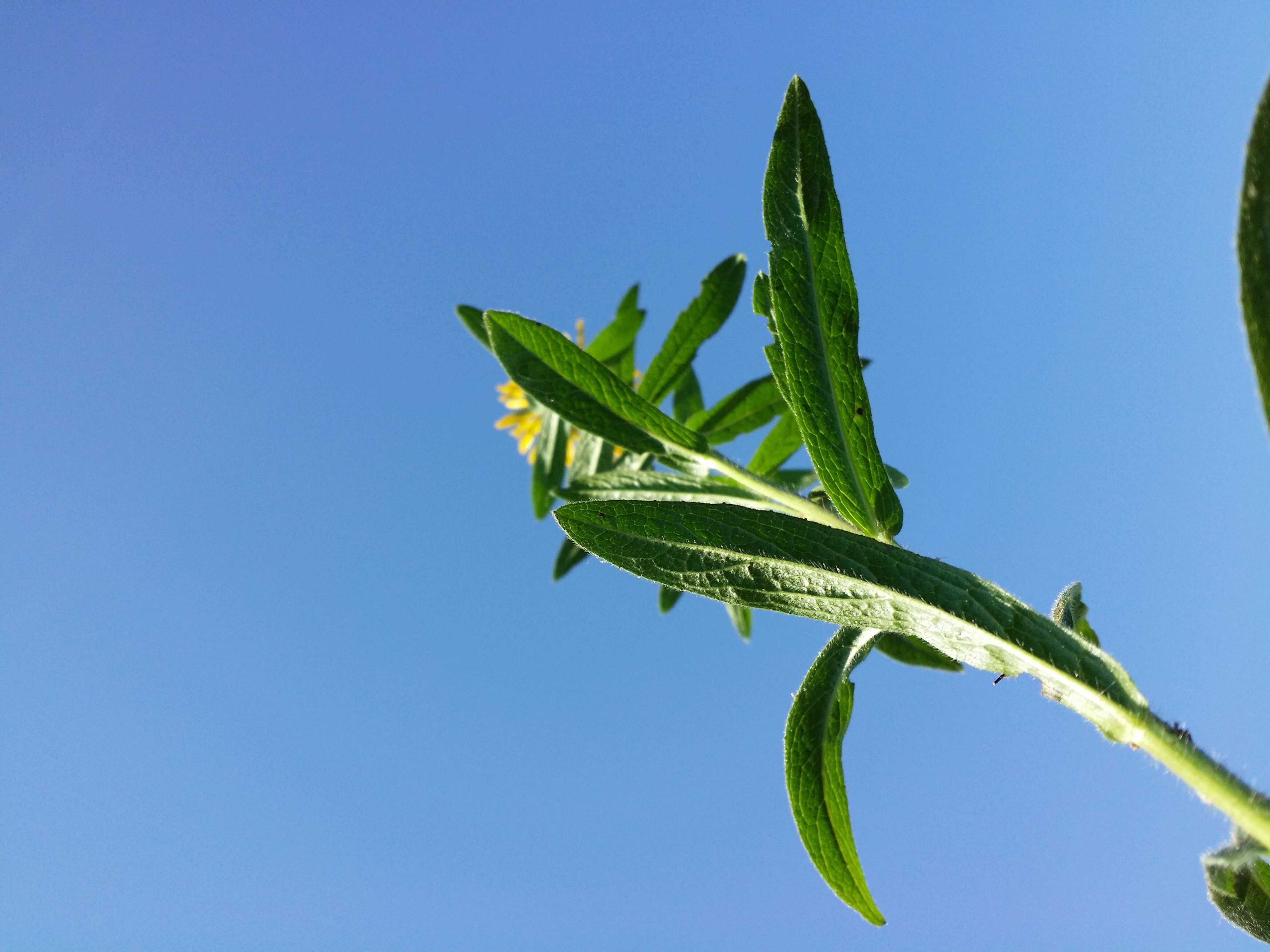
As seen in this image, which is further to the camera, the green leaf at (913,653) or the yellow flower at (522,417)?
the yellow flower at (522,417)

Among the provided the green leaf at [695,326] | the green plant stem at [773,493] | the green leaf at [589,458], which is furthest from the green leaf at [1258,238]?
the green leaf at [589,458]

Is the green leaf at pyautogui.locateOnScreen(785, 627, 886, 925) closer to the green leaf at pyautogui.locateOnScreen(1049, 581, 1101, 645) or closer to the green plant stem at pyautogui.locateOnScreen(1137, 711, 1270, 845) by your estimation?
the green leaf at pyautogui.locateOnScreen(1049, 581, 1101, 645)

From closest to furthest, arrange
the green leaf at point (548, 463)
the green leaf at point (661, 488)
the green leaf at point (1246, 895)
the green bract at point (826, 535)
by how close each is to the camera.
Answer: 1. the green bract at point (826, 535)
2. the green leaf at point (1246, 895)
3. the green leaf at point (661, 488)
4. the green leaf at point (548, 463)

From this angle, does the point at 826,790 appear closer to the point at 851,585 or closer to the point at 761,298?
the point at 851,585

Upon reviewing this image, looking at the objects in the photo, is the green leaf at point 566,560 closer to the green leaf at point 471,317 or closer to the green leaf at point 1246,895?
the green leaf at point 471,317

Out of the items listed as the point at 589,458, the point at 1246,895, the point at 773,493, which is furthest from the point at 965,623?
the point at 589,458

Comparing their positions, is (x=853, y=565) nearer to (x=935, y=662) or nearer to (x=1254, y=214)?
(x=1254, y=214)

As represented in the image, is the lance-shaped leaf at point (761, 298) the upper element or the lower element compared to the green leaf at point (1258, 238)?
upper
